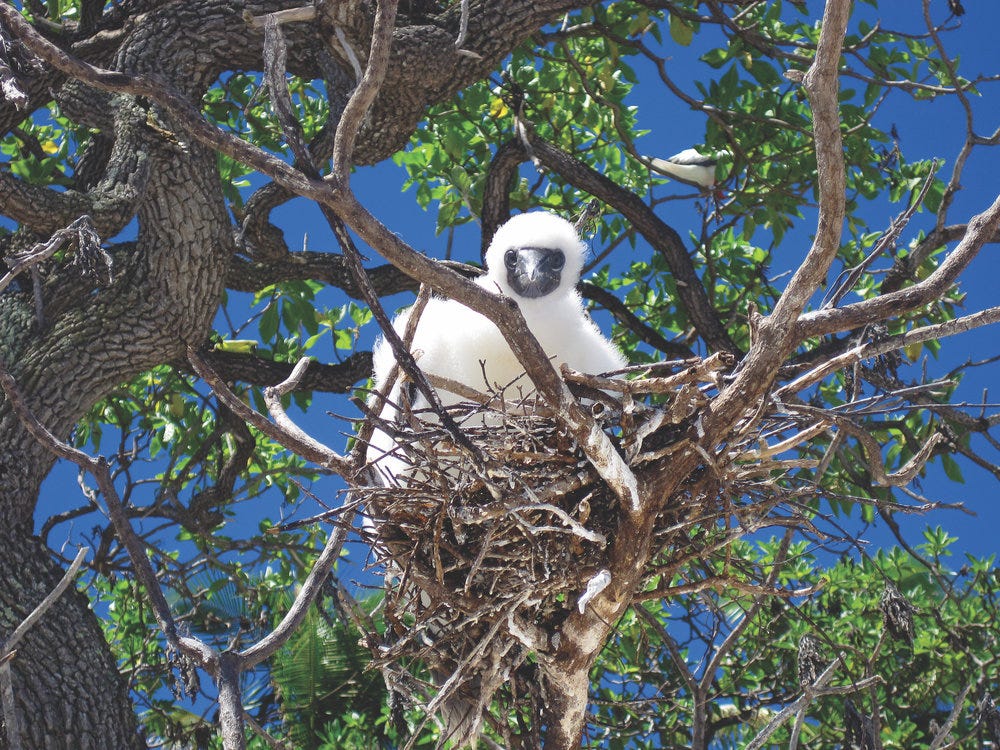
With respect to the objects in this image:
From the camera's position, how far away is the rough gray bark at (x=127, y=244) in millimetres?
3672

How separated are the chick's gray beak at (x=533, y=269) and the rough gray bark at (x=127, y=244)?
A: 760mm

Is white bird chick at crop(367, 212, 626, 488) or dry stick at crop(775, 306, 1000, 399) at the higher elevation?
white bird chick at crop(367, 212, 626, 488)

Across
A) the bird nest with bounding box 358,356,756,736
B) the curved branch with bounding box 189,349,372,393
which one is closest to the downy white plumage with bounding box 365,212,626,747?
the curved branch with bounding box 189,349,372,393

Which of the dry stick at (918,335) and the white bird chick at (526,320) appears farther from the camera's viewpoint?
the white bird chick at (526,320)

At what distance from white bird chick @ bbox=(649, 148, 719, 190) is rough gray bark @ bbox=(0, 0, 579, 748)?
1.16 metres

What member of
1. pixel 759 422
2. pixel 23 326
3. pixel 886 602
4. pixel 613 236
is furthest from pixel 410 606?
pixel 613 236

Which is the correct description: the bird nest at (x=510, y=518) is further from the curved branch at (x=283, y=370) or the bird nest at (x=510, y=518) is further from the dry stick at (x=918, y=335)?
the curved branch at (x=283, y=370)

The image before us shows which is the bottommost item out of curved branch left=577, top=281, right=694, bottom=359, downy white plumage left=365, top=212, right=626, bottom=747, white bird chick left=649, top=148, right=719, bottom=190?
downy white plumage left=365, top=212, right=626, bottom=747

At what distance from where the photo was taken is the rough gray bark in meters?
3.67

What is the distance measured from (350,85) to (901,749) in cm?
352

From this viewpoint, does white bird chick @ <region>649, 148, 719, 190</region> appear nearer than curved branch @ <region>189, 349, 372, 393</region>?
No

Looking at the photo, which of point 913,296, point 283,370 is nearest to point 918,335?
point 913,296

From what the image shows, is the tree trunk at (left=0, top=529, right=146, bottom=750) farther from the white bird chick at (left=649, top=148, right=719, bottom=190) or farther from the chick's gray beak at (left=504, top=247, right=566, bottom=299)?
the white bird chick at (left=649, top=148, right=719, bottom=190)

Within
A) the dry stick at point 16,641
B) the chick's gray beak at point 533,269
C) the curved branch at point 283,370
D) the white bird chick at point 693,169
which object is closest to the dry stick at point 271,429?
the dry stick at point 16,641
